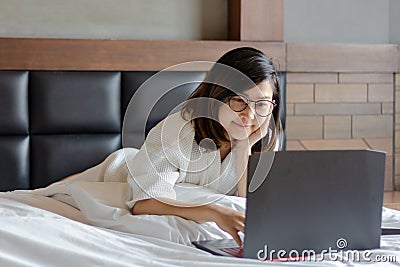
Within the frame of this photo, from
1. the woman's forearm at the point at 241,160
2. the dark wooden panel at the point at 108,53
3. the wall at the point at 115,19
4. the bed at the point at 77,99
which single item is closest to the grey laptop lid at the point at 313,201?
the woman's forearm at the point at 241,160

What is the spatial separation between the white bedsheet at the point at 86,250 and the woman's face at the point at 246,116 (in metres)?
0.41

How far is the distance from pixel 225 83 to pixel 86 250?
0.67m

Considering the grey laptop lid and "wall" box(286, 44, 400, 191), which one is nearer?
the grey laptop lid

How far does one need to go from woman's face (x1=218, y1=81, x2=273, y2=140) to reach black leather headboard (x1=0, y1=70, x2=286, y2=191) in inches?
35.7

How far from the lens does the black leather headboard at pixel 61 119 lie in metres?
2.79

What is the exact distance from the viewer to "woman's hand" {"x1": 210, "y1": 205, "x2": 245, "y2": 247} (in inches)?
62.4

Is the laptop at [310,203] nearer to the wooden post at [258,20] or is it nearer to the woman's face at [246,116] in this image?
the woman's face at [246,116]

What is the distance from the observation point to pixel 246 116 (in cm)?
181

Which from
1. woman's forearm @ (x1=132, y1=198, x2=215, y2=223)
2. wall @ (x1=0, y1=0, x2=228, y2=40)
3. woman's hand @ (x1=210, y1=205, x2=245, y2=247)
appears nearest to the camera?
woman's hand @ (x1=210, y1=205, x2=245, y2=247)

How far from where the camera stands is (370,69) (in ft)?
10.5

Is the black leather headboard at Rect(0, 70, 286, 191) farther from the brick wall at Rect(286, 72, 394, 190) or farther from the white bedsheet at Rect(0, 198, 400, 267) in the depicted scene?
the white bedsheet at Rect(0, 198, 400, 267)

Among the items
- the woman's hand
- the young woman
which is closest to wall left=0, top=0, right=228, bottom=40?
the young woman

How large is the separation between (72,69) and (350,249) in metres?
1.63

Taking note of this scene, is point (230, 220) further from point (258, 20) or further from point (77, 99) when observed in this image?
point (258, 20)
